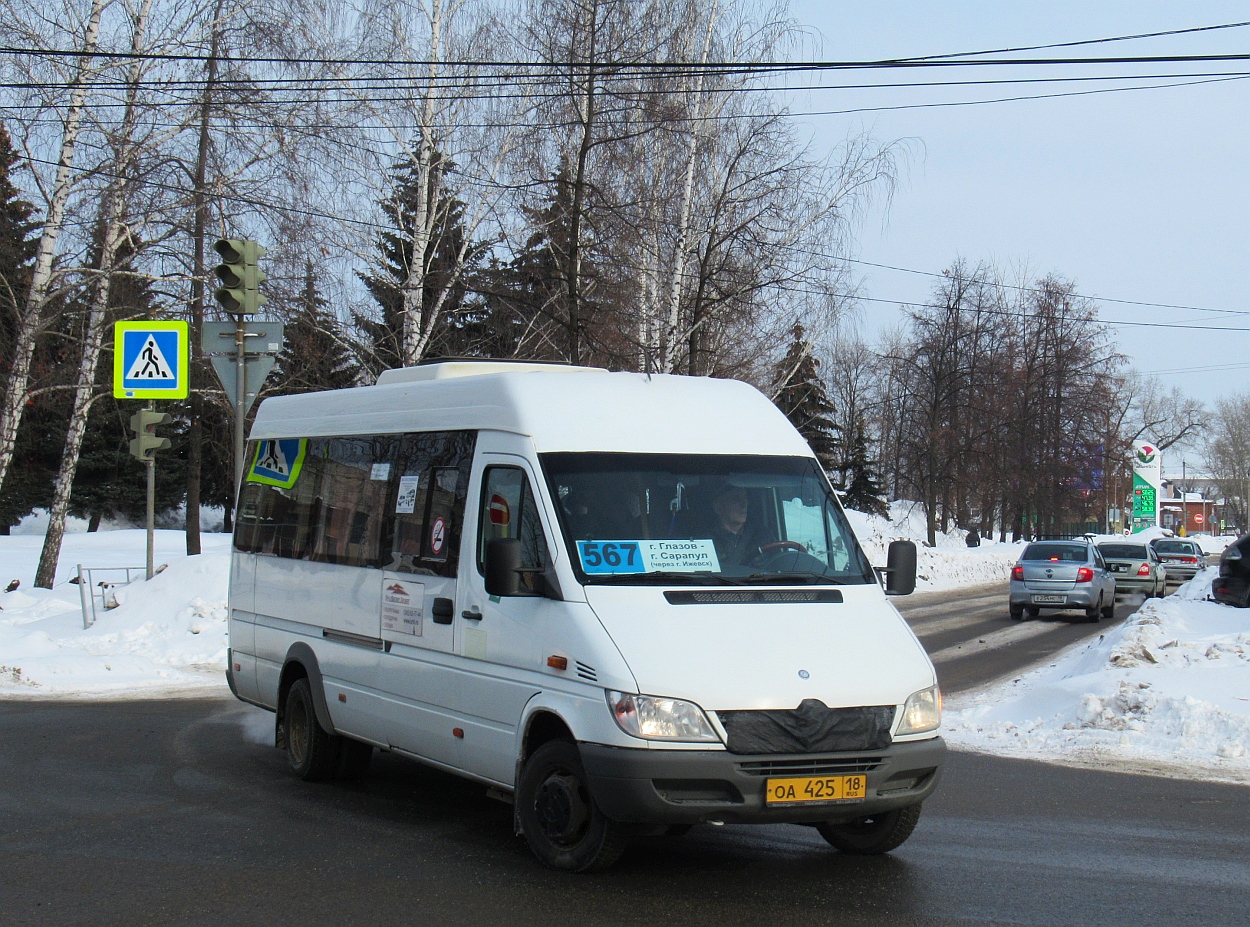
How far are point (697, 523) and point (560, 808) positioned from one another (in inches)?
61.4

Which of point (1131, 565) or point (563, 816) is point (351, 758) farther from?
point (1131, 565)

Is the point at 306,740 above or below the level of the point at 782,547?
below

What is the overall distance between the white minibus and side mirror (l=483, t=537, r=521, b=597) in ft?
0.04

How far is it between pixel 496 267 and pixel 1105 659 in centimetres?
1502

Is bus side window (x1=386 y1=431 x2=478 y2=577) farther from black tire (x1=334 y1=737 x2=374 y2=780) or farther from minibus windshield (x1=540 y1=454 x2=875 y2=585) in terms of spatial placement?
black tire (x1=334 y1=737 x2=374 y2=780)

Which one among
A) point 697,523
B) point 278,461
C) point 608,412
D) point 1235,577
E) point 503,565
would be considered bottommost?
point 1235,577

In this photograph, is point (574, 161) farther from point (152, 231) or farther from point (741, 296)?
point (152, 231)

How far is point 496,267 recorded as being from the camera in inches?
1005

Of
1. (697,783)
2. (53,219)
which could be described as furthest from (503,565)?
(53,219)

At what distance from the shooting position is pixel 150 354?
1423 cm

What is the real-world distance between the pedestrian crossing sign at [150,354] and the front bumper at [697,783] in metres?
9.79

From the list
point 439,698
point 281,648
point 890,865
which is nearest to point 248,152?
point 281,648

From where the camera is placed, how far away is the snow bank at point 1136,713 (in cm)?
991

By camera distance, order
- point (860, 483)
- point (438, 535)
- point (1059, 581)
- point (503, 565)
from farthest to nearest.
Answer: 1. point (860, 483)
2. point (1059, 581)
3. point (438, 535)
4. point (503, 565)
